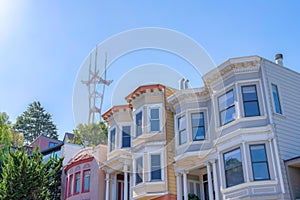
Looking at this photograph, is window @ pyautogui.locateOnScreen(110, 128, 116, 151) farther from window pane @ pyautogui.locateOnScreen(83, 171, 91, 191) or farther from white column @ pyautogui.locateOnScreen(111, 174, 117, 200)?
window pane @ pyautogui.locateOnScreen(83, 171, 91, 191)

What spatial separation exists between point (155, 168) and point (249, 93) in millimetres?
6465

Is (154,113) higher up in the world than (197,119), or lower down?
higher up

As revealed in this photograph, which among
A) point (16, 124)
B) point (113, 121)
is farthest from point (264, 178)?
point (16, 124)

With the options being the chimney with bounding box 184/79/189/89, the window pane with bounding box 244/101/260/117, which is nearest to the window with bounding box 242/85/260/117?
the window pane with bounding box 244/101/260/117

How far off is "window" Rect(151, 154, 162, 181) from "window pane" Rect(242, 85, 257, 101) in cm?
600

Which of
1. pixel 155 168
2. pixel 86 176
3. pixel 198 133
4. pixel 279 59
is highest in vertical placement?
pixel 279 59

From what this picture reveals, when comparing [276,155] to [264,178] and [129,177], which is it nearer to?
[264,178]

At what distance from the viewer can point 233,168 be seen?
14.1m

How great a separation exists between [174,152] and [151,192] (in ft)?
8.07

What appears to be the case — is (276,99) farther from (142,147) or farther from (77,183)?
(77,183)

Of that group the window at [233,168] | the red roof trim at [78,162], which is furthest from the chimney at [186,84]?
the red roof trim at [78,162]

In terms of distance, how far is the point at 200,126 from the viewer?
1691cm

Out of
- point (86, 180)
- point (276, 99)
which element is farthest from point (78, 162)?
point (276, 99)

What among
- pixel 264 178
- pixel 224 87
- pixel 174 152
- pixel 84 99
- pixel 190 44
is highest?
pixel 190 44
